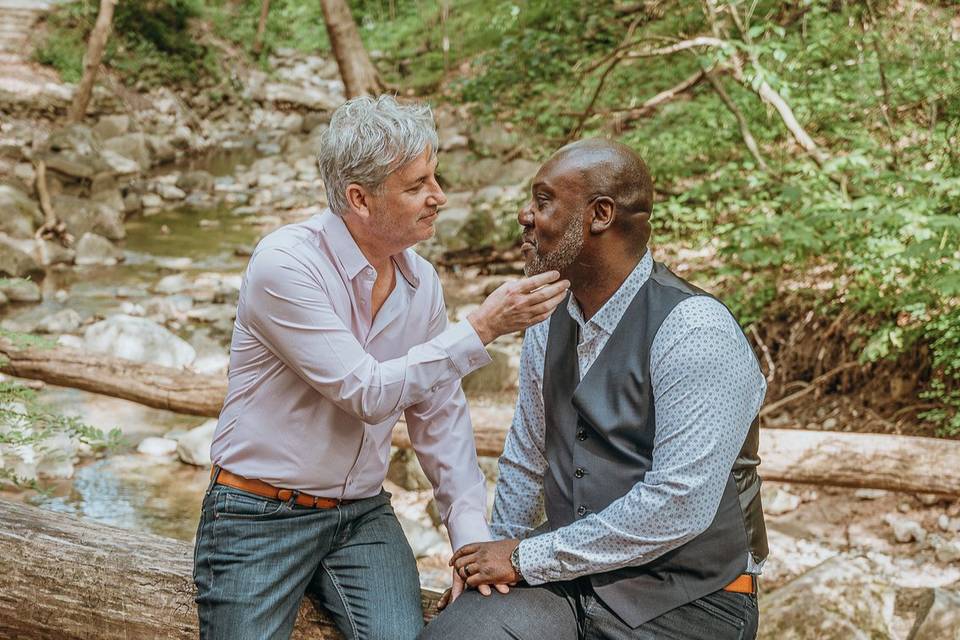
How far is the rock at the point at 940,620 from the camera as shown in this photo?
2.87 m

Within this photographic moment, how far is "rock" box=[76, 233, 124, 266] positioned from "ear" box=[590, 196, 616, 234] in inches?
316

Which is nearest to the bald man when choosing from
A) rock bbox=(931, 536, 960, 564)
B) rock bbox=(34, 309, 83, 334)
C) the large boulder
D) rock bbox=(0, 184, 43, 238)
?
rock bbox=(931, 536, 960, 564)

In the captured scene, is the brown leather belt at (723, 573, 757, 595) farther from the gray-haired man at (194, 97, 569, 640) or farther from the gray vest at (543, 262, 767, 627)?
the gray-haired man at (194, 97, 569, 640)

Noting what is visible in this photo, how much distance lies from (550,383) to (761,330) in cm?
357

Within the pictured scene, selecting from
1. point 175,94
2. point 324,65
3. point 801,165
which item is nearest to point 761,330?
point 801,165

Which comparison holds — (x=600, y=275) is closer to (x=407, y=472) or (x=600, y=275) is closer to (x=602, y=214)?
(x=602, y=214)

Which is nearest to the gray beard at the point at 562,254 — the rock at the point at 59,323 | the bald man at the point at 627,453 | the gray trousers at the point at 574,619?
the bald man at the point at 627,453

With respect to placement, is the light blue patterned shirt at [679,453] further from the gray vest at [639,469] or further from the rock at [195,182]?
the rock at [195,182]

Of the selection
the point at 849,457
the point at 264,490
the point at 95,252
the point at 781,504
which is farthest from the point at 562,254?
the point at 95,252

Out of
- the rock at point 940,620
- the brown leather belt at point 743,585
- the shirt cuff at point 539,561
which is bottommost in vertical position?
the rock at point 940,620

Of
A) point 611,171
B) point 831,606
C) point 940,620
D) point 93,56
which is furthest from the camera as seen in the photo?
point 93,56

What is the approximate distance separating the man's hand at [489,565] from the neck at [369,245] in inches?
28.4

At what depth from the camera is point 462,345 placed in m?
2.08

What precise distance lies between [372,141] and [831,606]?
7.15 feet
